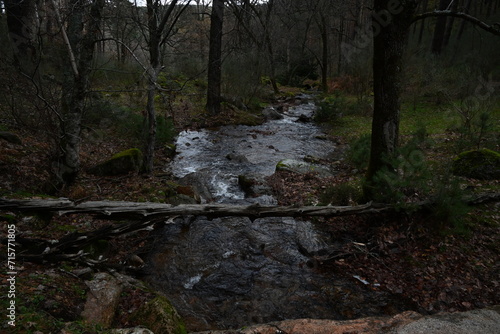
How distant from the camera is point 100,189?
6324 mm

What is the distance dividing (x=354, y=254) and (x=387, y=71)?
3.05m

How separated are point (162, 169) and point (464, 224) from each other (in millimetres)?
7261

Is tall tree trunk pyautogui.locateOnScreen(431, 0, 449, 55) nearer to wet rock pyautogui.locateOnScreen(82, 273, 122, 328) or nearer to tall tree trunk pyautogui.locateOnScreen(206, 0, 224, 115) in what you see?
tall tree trunk pyautogui.locateOnScreen(206, 0, 224, 115)

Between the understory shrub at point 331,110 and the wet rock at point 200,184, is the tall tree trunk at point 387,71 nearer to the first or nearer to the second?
the wet rock at point 200,184

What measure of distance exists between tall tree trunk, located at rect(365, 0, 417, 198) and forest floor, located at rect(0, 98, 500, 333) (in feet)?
3.50

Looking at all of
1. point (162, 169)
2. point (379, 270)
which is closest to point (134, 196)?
point (162, 169)

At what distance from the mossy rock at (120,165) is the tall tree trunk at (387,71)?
559cm

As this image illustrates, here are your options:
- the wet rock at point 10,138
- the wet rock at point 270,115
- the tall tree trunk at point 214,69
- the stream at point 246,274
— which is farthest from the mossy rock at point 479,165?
the tall tree trunk at point 214,69

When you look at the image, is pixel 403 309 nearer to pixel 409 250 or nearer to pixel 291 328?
pixel 409 250

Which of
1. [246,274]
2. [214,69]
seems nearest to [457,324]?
[246,274]

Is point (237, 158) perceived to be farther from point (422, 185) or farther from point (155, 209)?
point (422, 185)

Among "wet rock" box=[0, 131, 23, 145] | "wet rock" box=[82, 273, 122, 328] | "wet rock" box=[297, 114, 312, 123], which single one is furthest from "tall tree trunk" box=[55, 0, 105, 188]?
"wet rock" box=[297, 114, 312, 123]

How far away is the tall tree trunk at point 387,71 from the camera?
476 cm

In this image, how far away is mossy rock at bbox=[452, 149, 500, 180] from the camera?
666 centimetres
